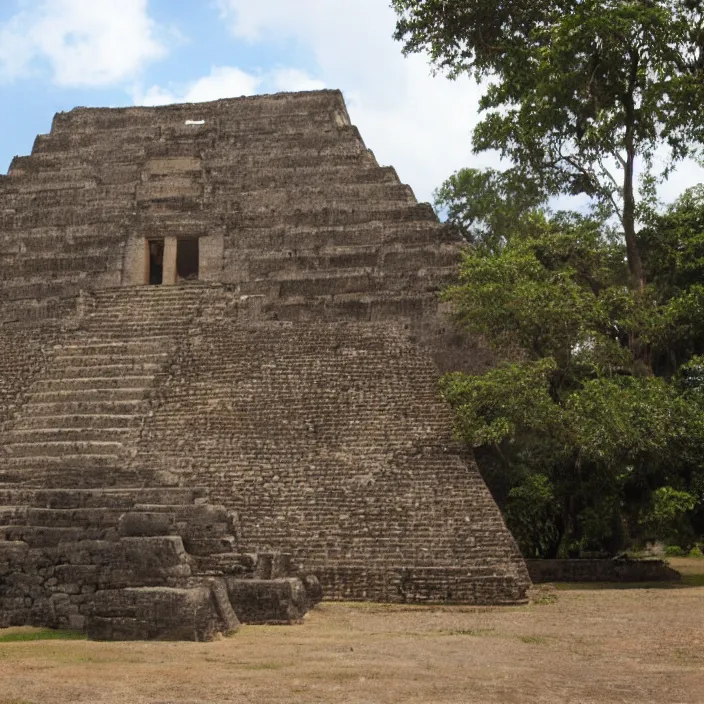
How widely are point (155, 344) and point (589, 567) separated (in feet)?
26.1

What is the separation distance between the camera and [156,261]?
82.0 feet

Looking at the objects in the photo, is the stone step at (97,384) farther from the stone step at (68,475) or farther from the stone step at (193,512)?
the stone step at (193,512)

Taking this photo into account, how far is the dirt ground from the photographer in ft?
25.0

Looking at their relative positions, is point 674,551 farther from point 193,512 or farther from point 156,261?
point 193,512

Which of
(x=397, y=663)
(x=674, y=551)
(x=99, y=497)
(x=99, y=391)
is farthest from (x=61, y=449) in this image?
(x=674, y=551)

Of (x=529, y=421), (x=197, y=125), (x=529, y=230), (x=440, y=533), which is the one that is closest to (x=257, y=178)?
(x=197, y=125)

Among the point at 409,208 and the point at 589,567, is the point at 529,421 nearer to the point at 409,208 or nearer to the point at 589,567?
the point at 589,567

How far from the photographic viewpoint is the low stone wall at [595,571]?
17.2m

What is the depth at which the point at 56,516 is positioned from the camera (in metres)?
12.8

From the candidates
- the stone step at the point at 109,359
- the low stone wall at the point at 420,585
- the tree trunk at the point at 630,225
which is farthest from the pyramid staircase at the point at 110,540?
the tree trunk at the point at 630,225

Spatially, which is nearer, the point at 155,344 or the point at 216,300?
the point at 155,344

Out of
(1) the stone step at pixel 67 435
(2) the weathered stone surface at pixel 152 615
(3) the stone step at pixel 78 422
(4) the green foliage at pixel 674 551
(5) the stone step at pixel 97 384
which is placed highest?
(5) the stone step at pixel 97 384

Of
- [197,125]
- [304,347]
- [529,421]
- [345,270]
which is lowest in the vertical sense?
[529,421]

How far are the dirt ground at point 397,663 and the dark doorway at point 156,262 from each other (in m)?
12.7
